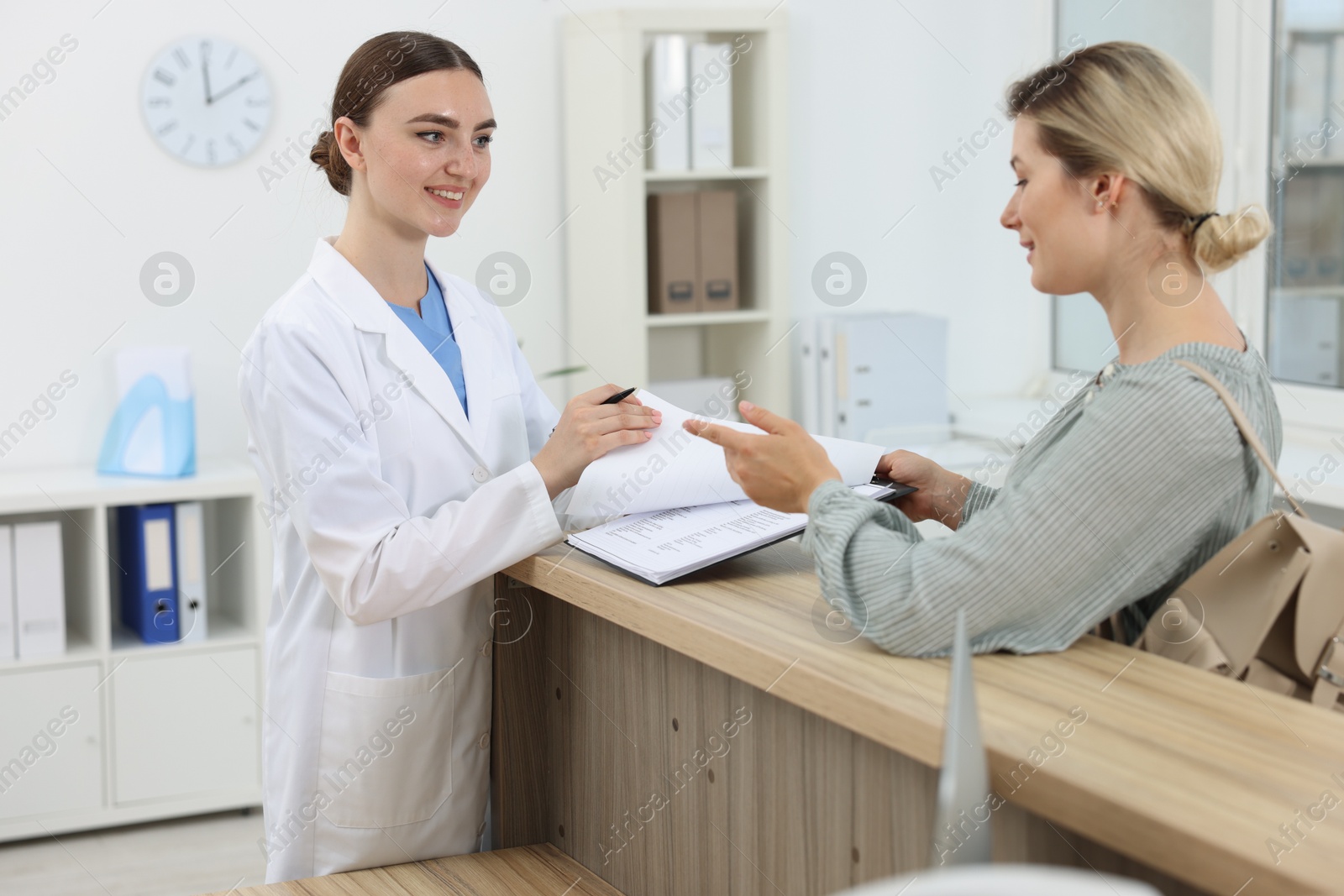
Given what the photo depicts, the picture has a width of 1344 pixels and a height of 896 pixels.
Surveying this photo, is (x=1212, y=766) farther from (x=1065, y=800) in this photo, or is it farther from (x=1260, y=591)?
(x=1260, y=591)

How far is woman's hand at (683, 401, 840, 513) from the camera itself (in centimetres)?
121

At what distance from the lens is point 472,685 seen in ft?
5.23

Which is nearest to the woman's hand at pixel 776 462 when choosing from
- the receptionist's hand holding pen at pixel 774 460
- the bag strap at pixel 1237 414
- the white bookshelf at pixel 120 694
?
the receptionist's hand holding pen at pixel 774 460

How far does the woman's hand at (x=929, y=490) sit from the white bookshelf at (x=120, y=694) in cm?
207

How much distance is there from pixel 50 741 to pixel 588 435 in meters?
2.16

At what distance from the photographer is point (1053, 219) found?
3.87 ft

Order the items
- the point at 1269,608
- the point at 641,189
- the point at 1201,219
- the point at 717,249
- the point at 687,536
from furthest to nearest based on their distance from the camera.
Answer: the point at 717,249
the point at 641,189
the point at 687,536
the point at 1201,219
the point at 1269,608

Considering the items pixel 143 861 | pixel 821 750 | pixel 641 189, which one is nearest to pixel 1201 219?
pixel 821 750

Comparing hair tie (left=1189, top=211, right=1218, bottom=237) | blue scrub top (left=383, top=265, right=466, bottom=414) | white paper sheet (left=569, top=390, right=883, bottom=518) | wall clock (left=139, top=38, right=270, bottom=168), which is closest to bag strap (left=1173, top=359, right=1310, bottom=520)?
hair tie (left=1189, top=211, right=1218, bottom=237)

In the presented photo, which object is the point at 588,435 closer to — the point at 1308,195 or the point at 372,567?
the point at 372,567

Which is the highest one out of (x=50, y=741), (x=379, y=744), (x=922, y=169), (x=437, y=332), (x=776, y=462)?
(x=922, y=169)

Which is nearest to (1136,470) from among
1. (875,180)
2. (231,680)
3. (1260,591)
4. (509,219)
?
(1260,591)

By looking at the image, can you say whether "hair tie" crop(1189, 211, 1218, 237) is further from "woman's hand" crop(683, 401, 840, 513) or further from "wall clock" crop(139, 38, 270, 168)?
"wall clock" crop(139, 38, 270, 168)

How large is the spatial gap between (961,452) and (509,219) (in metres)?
1.48
